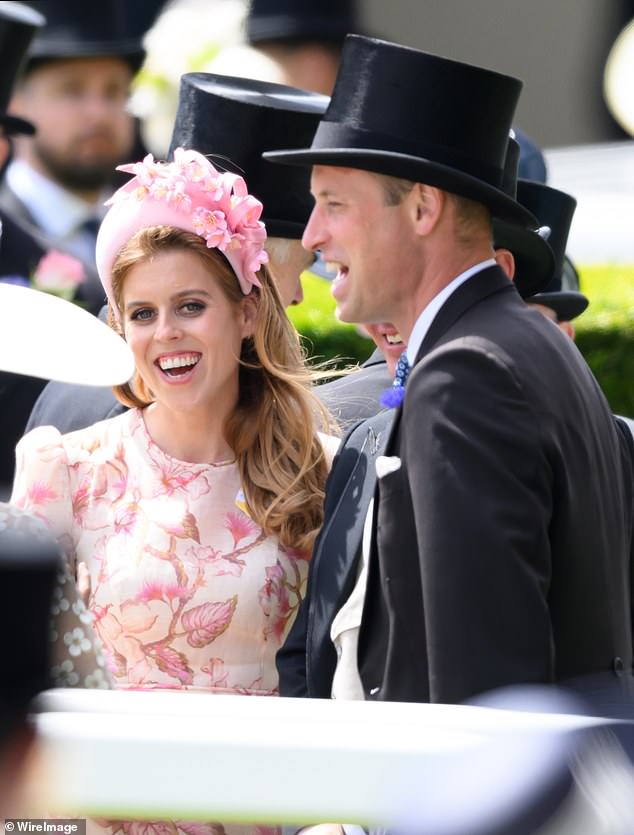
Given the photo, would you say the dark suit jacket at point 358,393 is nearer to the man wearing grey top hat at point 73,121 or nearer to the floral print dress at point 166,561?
the floral print dress at point 166,561

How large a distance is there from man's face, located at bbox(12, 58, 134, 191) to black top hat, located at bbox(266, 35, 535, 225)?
550 centimetres

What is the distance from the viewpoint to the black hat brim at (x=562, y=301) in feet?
14.7

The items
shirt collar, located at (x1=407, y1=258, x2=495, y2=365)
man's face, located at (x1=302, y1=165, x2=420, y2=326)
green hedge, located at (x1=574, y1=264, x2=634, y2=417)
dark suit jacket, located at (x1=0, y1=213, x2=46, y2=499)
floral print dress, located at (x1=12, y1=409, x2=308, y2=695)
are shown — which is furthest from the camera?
green hedge, located at (x1=574, y1=264, x2=634, y2=417)

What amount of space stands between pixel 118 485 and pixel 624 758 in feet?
6.54

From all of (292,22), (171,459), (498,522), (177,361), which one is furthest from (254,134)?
(292,22)

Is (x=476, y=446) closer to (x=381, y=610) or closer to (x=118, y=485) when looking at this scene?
(x=381, y=610)

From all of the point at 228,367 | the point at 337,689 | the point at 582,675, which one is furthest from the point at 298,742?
the point at 228,367

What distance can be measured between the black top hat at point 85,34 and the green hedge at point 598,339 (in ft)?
7.13

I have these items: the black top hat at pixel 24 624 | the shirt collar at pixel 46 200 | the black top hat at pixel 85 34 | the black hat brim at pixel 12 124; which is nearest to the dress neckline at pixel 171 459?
the black top hat at pixel 24 624

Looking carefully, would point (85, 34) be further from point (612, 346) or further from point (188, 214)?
point (188, 214)

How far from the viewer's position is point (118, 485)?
3199 mm

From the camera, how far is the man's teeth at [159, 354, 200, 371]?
324 cm

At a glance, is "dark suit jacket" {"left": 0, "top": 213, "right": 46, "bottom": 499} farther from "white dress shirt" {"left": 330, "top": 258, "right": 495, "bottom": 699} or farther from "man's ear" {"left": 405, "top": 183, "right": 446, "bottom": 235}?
"man's ear" {"left": 405, "top": 183, "right": 446, "bottom": 235}

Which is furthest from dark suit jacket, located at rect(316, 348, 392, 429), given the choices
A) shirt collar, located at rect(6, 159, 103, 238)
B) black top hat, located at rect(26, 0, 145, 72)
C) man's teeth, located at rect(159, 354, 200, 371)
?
black top hat, located at rect(26, 0, 145, 72)
